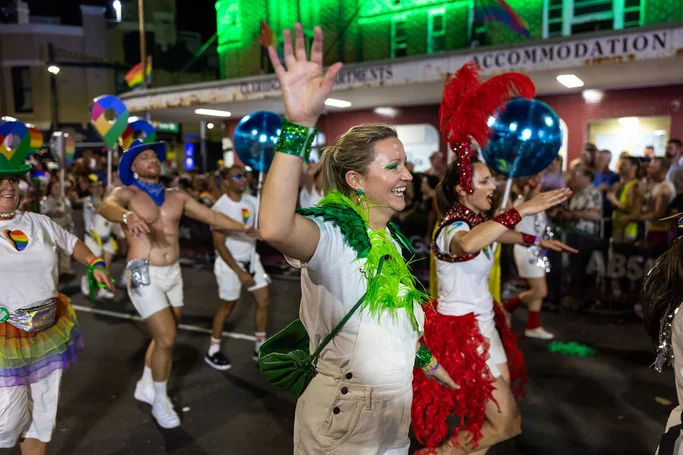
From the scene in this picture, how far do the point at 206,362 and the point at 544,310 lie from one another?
4604mm

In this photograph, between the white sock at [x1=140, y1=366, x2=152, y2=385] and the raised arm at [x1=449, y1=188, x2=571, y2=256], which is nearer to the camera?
the raised arm at [x1=449, y1=188, x2=571, y2=256]

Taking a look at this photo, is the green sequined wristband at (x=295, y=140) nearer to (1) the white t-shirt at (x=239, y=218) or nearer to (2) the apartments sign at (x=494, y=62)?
(1) the white t-shirt at (x=239, y=218)

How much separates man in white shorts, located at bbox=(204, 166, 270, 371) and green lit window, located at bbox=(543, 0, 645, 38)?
30.3 ft

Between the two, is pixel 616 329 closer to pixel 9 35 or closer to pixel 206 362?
pixel 206 362

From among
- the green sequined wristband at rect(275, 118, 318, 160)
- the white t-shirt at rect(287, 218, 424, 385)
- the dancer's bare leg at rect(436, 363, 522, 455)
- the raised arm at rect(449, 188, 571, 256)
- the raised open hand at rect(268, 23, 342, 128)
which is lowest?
the dancer's bare leg at rect(436, 363, 522, 455)

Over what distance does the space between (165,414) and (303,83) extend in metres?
3.62

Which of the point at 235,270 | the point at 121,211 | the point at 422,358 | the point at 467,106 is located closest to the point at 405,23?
the point at 235,270

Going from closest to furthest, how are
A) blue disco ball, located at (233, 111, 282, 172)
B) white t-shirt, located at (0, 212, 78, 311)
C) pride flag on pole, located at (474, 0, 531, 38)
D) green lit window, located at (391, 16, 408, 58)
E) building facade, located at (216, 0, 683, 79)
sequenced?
white t-shirt, located at (0, 212, 78, 311) < blue disco ball, located at (233, 111, 282, 172) < pride flag on pole, located at (474, 0, 531, 38) < building facade, located at (216, 0, 683, 79) < green lit window, located at (391, 16, 408, 58)

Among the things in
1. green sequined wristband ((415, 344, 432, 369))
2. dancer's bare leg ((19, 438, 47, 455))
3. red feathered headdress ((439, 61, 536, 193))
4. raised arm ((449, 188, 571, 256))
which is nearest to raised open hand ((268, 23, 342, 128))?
green sequined wristband ((415, 344, 432, 369))

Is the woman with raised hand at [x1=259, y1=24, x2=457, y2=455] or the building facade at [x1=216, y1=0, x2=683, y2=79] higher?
the building facade at [x1=216, y1=0, x2=683, y2=79]

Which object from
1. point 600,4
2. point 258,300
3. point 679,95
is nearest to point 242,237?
point 258,300

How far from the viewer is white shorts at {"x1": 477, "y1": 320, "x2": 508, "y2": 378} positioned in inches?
129

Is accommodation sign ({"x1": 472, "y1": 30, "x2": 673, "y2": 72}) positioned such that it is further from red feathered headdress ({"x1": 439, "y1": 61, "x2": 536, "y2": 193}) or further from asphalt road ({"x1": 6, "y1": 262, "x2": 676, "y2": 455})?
red feathered headdress ({"x1": 439, "y1": 61, "x2": 536, "y2": 193})

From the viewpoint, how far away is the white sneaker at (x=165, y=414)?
4.34 m
